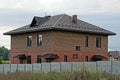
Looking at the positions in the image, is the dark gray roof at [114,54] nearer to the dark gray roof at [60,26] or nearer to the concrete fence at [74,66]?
the dark gray roof at [60,26]

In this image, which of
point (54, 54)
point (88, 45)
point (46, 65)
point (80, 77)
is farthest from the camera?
point (88, 45)

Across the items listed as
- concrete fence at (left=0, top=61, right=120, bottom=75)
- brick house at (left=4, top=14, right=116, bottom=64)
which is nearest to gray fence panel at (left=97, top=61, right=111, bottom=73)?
concrete fence at (left=0, top=61, right=120, bottom=75)

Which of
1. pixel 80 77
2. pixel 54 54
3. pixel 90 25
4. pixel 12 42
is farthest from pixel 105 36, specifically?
pixel 80 77

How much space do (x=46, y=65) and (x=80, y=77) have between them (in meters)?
23.1

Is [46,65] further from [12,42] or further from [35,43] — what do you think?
[12,42]

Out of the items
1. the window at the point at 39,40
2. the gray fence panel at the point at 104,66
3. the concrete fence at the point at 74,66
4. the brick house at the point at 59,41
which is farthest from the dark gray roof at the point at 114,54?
the gray fence panel at the point at 104,66

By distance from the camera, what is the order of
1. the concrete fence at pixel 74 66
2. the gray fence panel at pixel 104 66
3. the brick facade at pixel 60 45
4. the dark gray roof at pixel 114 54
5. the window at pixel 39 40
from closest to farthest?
the concrete fence at pixel 74 66, the gray fence panel at pixel 104 66, the brick facade at pixel 60 45, the window at pixel 39 40, the dark gray roof at pixel 114 54

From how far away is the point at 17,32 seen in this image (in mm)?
60812

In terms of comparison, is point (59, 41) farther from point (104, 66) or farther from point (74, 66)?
point (104, 66)

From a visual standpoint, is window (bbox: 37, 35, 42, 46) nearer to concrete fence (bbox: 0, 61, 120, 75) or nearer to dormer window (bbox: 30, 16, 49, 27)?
dormer window (bbox: 30, 16, 49, 27)

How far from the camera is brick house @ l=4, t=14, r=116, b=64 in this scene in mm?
54544

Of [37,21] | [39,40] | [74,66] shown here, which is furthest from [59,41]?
[74,66]

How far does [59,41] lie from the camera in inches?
2156

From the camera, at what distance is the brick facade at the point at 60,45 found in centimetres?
5451
